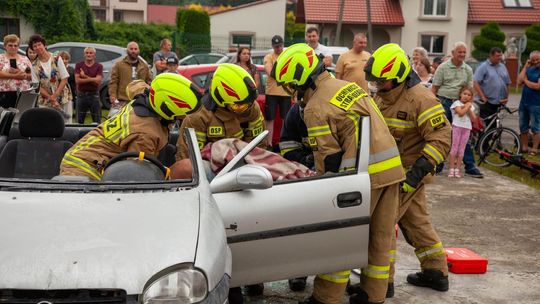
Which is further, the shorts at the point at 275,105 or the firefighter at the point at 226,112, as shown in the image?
the shorts at the point at 275,105

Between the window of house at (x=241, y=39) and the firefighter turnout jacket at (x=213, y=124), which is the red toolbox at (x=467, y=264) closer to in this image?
the firefighter turnout jacket at (x=213, y=124)

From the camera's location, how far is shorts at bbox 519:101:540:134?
12.5 metres

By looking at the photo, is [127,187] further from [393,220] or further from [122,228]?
[393,220]

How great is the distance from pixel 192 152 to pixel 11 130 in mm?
2158

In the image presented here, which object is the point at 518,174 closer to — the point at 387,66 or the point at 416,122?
the point at 416,122

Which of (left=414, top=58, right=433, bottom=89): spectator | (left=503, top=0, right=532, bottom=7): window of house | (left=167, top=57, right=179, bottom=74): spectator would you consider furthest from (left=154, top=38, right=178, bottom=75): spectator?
(left=503, top=0, right=532, bottom=7): window of house

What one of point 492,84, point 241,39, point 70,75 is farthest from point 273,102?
point 241,39

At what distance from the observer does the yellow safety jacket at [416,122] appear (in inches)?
209

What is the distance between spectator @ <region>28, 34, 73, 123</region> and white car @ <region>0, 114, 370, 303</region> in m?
7.18

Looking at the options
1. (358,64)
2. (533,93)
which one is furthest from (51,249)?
(533,93)

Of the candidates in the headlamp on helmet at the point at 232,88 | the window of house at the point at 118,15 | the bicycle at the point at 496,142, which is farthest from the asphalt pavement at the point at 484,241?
the window of house at the point at 118,15

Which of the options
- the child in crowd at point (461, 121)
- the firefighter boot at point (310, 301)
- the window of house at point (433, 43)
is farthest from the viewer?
the window of house at point (433, 43)

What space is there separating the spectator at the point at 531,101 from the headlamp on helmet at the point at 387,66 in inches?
305

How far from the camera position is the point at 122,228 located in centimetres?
339
